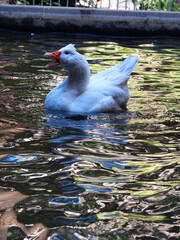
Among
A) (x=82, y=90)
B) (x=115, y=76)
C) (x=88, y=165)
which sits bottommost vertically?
(x=88, y=165)

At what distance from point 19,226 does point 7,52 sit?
6696 mm

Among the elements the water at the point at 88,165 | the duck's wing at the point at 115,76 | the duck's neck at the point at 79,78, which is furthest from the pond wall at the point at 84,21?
the duck's neck at the point at 79,78

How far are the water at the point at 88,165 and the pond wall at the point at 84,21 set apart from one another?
4.56 meters

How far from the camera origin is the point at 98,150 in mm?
5398

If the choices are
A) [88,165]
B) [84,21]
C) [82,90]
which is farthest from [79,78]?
[84,21]

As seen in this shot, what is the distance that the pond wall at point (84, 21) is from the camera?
1324 cm

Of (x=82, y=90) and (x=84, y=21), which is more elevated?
(x=84, y=21)

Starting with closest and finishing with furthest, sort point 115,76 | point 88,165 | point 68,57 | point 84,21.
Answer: point 88,165 → point 68,57 → point 115,76 → point 84,21

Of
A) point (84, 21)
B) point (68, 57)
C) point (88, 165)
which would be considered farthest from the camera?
point (84, 21)

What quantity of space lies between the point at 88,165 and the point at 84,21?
8.63 metres

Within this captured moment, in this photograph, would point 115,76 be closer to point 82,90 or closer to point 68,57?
point 82,90

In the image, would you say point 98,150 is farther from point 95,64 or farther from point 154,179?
point 95,64

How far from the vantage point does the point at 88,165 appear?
4.98 m

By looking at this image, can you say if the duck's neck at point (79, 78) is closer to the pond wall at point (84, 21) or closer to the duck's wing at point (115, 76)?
the duck's wing at point (115, 76)
